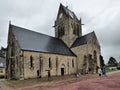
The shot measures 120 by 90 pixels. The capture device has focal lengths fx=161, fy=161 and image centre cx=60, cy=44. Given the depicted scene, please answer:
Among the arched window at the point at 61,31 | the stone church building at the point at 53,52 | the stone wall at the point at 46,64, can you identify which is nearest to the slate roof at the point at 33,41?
the stone church building at the point at 53,52

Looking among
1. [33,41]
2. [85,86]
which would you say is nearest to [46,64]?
[33,41]

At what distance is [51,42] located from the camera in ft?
136

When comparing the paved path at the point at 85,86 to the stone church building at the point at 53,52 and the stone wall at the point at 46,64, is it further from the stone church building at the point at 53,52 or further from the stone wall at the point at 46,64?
the stone church building at the point at 53,52

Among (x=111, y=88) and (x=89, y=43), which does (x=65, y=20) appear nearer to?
(x=89, y=43)

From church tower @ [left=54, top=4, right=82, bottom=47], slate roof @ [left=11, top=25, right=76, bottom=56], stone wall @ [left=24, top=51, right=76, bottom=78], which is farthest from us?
church tower @ [left=54, top=4, right=82, bottom=47]

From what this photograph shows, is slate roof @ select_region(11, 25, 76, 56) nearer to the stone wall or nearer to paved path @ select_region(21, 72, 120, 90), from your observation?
the stone wall

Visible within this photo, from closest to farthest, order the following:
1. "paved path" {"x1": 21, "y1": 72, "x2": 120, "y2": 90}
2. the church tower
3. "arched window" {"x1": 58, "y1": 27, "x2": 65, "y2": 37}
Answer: "paved path" {"x1": 21, "y1": 72, "x2": 120, "y2": 90}
the church tower
"arched window" {"x1": 58, "y1": 27, "x2": 65, "y2": 37}

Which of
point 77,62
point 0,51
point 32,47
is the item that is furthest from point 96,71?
point 0,51

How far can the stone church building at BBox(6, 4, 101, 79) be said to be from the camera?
3157cm

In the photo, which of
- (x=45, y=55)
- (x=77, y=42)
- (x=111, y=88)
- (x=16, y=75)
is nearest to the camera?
(x=111, y=88)

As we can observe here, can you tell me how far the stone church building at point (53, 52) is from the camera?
3157 centimetres

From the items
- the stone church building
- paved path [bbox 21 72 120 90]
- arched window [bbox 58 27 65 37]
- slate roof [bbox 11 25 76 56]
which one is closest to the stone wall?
the stone church building

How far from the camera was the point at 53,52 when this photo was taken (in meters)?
36.9

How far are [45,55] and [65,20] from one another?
17931 mm
